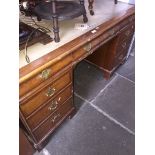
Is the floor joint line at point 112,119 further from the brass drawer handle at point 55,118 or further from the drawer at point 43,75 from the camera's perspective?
the drawer at point 43,75

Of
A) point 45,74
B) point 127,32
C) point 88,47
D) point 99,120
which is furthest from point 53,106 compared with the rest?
point 127,32

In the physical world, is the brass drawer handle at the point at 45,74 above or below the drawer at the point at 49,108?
above

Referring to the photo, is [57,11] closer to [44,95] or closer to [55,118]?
[44,95]

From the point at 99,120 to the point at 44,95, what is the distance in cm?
70

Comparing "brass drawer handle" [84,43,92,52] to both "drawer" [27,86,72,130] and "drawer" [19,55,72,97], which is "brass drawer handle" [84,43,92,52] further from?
"drawer" [27,86,72,130]

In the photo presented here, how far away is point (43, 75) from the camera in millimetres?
898

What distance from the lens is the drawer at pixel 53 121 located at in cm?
116

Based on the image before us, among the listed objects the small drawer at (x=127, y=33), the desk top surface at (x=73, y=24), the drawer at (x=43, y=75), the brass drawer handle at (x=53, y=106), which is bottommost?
the brass drawer handle at (x=53, y=106)

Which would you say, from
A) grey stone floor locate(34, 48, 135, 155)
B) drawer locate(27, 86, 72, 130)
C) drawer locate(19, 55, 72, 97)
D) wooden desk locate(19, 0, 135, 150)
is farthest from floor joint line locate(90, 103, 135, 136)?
drawer locate(19, 55, 72, 97)

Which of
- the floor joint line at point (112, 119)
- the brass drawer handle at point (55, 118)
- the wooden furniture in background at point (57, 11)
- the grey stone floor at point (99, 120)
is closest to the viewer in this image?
the wooden furniture in background at point (57, 11)

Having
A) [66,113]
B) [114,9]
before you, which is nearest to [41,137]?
[66,113]

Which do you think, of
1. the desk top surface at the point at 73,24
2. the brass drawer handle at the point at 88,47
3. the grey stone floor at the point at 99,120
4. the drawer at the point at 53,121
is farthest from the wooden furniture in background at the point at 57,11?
the grey stone floor at the point at 99,120

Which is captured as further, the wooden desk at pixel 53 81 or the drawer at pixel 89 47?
the drawer at pixel 89 47
